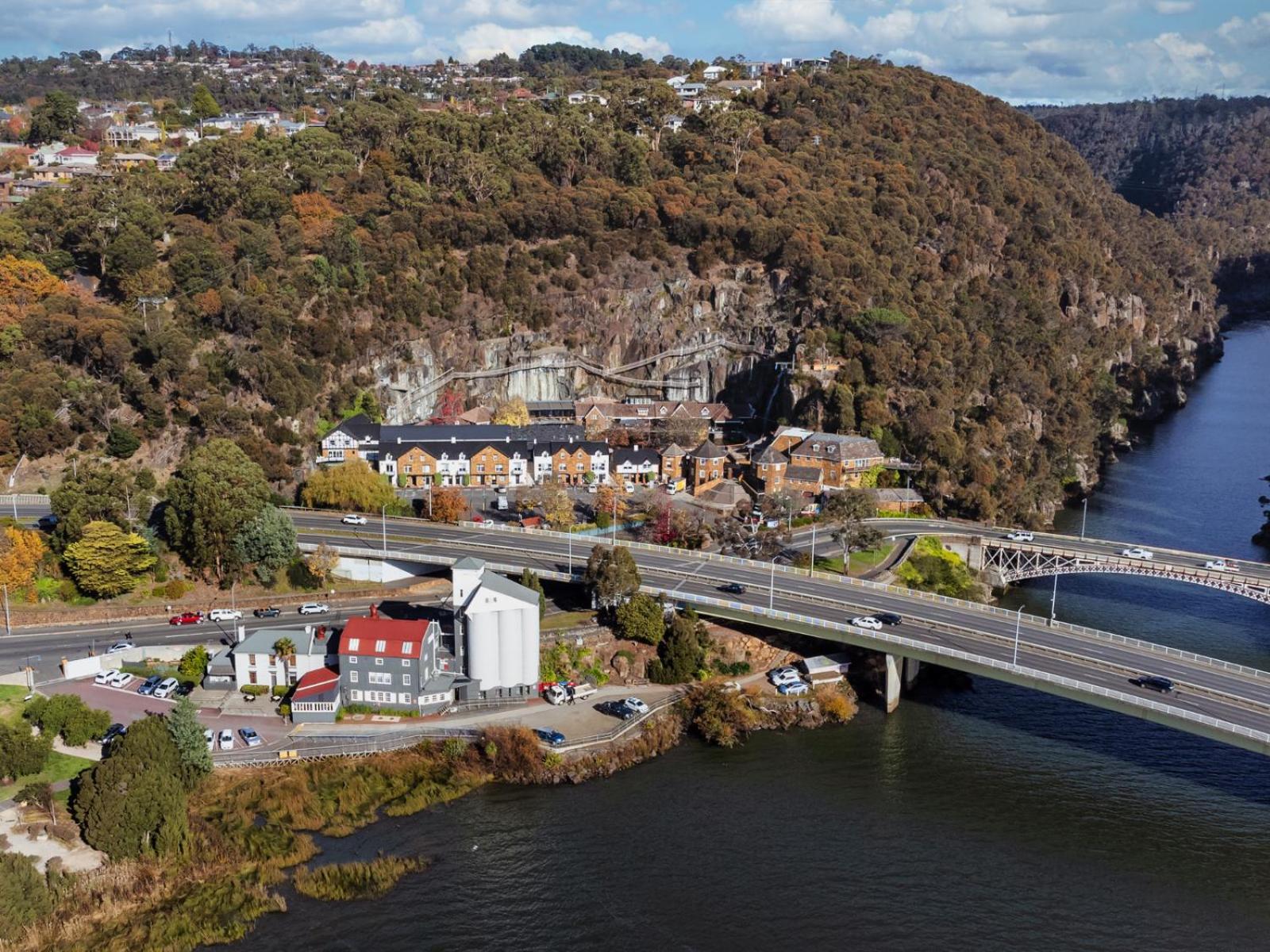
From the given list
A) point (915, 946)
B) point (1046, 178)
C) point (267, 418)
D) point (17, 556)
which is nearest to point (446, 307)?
point (267, 418)

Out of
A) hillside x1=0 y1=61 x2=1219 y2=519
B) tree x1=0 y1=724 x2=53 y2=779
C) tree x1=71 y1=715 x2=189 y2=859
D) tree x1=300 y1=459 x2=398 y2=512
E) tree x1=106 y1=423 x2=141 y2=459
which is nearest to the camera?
tree x1=71 y1=715 x2=189 y2=859

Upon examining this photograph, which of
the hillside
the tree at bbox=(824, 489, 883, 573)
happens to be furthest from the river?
the hillside

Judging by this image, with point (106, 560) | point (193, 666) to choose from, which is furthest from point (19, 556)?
point (193, 666)

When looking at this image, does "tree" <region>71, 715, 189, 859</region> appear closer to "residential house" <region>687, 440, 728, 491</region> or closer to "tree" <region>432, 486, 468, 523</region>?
"tree" <region>432, 486, 468, 523</region>

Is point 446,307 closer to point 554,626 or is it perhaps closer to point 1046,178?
point 554,626

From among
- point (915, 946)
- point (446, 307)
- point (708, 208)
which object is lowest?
point (915, 946)

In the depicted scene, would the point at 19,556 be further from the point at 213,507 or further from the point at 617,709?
the point at 617,709
